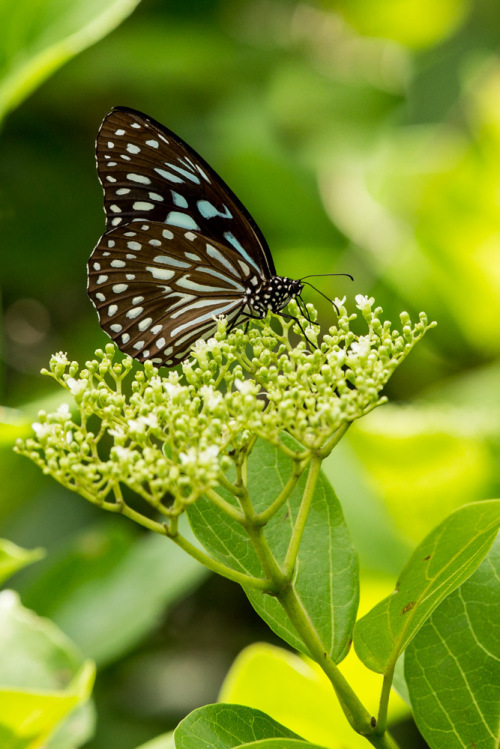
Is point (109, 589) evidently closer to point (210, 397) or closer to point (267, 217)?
point (210, 397)

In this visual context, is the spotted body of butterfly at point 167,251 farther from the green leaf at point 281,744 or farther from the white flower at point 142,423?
the green leaf at point 281,744

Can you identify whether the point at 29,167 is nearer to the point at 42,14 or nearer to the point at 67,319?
the point at 67,319

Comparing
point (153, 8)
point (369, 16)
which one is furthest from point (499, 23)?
point (153, 8)

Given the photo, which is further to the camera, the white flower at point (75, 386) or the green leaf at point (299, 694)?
the green leaf at point (299, 694)

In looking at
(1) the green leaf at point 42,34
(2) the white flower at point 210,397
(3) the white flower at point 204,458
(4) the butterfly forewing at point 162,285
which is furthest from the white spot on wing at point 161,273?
(3) the white flower at point 204,458

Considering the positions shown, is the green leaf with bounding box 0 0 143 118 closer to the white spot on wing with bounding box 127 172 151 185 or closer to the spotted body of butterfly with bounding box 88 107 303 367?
the spotted body of butterfly with bounding box 88 107 303 367

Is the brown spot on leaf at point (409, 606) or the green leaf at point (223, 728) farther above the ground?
the brown spot on leaf at point (409, 606)
